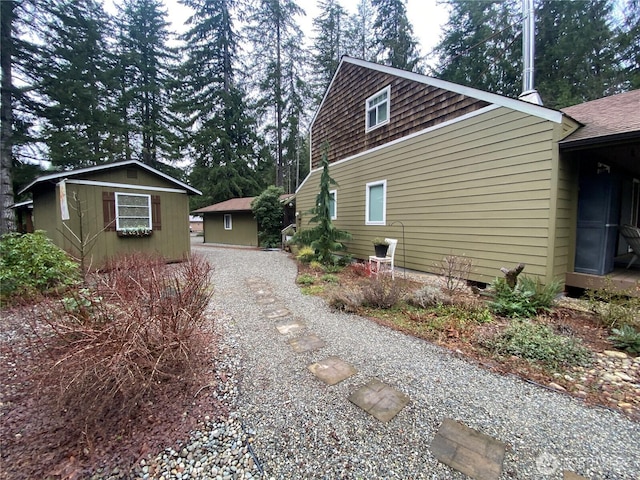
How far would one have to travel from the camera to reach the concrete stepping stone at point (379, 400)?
192 cm

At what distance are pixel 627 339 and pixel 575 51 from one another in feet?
49.3

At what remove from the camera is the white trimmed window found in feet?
24.5

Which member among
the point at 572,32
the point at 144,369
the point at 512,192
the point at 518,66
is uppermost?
the point at 572,32

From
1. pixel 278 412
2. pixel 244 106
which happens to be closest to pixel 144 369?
pixel 278 412

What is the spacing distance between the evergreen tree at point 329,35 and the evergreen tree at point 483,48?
7.38 m

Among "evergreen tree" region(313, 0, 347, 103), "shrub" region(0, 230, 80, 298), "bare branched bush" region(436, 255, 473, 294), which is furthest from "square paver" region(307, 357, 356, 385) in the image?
"evergreen tree" region(313, 0, 347, 103)

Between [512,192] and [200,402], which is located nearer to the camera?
[200,402]

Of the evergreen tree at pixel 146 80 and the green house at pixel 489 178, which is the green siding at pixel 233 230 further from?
the green house at pixel 489 178

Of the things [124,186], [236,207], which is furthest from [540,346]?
[236,207]

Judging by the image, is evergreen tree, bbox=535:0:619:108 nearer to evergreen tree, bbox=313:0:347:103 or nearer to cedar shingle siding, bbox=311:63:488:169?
cedar shingle siding, bbox=311:63:488:169

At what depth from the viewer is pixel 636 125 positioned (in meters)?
3.62

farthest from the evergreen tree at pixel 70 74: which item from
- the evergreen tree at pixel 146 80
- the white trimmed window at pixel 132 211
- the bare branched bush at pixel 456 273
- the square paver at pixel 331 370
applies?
the bare branched bush at pixel 456 273

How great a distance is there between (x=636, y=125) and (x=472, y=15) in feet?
50.1

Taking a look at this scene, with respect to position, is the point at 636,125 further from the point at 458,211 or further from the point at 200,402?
the point at 200,402
